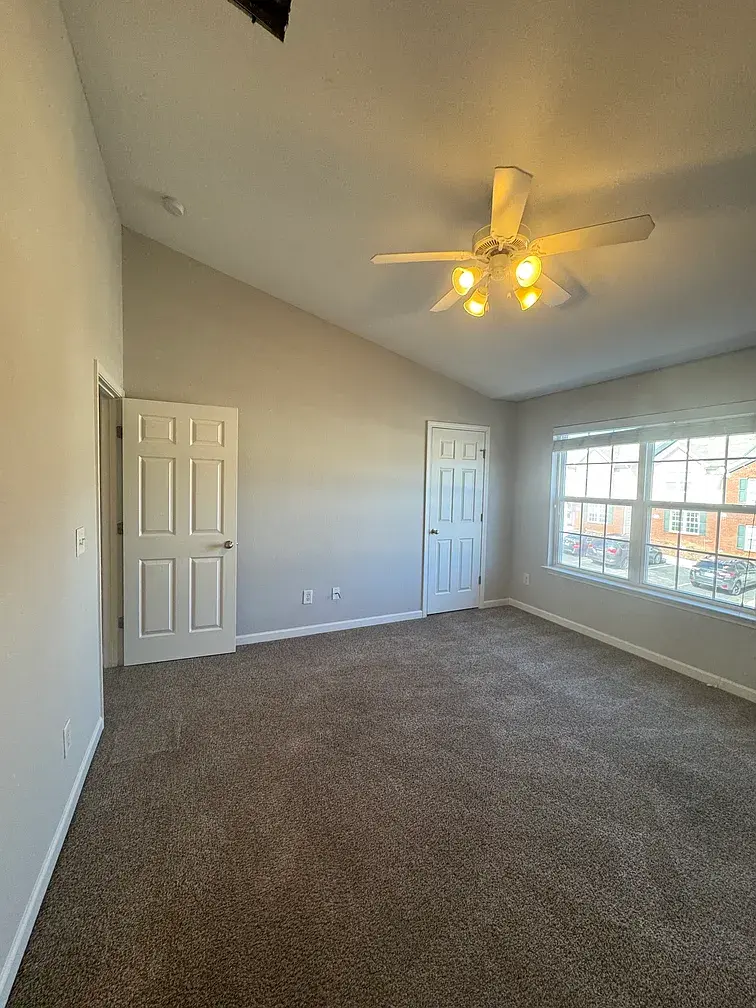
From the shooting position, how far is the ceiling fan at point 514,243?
1524mm

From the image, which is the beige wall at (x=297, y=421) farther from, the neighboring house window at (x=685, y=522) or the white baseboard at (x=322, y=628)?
the neighboring house window at (x=685, y=522)

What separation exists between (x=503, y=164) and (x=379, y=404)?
2314mm

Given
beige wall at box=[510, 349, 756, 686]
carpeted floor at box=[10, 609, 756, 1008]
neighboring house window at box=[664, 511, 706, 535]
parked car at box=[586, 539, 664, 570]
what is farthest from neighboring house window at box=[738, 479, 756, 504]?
carpeted floor at box=[10, 609, 756, 1008]

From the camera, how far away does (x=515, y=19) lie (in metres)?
1.33

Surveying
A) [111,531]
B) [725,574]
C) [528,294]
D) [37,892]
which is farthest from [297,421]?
[725,574]

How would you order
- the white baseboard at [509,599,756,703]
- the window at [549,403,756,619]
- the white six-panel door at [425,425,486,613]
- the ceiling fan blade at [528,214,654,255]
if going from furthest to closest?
the white six-panel door at [425,425,486,613] → the window at [549,403,756,619] → the white baseboard at [509,599,756,703] → the ceiling fan blade at [528,214,654,255]

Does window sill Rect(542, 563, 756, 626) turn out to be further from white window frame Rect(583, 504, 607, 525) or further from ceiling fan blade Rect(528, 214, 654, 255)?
ceiling fan blade Rect(528, 214, 654, 255)

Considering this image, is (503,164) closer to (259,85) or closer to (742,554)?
(259,85)

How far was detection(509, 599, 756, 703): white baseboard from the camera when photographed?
2992mm

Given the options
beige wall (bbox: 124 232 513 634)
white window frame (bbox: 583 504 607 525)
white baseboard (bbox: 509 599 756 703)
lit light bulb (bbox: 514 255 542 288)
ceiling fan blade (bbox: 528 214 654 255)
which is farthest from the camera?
white window frame (bbox: 583 504 607 525)

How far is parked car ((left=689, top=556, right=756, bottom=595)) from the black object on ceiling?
155 inches

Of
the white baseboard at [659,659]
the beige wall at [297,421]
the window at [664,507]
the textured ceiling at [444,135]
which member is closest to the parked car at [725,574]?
the window at [664,507]

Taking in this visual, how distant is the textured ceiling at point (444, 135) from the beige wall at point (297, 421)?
1.86 ft

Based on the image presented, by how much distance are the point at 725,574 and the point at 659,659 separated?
0.84 meters
